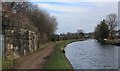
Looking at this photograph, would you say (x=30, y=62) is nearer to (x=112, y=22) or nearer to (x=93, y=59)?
(x=93, y=59)

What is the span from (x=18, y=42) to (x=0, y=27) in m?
3.01

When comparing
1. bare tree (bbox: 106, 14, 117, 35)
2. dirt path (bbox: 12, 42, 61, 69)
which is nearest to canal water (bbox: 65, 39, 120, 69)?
dirt path (bbox: 12, 42, 61, 69)

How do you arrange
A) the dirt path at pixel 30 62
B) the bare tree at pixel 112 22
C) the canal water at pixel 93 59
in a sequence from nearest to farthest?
the dirt path at pixel 30 62 < the canal water at pixel 93 59 < the bare tree at pixel 112 22

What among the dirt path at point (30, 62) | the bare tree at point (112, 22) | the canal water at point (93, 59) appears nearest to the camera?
the dirt path at point (30, 62)

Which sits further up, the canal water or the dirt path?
the dirt path

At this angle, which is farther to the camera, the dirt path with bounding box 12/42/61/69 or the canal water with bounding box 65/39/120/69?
the canal water with bounding box 65/39/120/69

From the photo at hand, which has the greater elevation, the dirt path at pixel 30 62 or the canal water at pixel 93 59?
the dirt path at pixel 30 62

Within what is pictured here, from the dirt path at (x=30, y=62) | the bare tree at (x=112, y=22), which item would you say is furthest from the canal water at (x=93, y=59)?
the bare tree at (x=112, y=22)

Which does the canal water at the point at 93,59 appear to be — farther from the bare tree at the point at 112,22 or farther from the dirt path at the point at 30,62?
the bare tree at the point at 112,22

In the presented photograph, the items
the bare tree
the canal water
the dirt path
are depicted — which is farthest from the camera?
the bare tree

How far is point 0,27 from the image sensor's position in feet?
33.8

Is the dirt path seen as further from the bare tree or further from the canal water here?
the bare tree

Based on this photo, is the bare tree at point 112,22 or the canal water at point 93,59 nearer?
the canal water at point 93,59

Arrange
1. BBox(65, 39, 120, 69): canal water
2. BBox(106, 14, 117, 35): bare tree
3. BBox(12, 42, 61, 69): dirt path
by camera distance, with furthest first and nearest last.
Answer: BBox(106, 14, 117, 35): bare tree → BBox(65, 39, 120, 69): canal water → BBox(12, 42, 61, 69): dirt path
